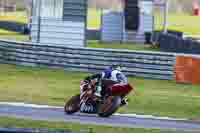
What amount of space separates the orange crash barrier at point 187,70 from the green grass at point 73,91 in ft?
1.16

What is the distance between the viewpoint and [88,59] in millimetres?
26906

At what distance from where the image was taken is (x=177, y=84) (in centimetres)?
2539

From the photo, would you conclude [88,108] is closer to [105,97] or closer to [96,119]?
[105,97]

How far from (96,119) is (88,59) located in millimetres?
10469

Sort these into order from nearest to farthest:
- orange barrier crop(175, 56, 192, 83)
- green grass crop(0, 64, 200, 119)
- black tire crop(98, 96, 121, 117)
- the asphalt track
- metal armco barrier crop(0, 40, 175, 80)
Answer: the asphalt track
black tire crop(98, 96, 121, 117)
green grass crop(0, 64, 200, 119)
orange barrier crop(175, 56, 192, 83)
metal armco barrier crop(0, 40, 175, 80)

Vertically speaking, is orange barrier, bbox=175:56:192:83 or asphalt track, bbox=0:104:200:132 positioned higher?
orange barrier, bbox=175:56:192:83

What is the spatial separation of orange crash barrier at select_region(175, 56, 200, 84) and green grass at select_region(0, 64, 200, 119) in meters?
0.35

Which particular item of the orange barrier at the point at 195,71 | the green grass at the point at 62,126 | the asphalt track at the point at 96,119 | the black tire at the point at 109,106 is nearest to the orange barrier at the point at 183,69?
the orange barrier at the point at 195,71

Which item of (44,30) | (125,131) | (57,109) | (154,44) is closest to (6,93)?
(57,109)

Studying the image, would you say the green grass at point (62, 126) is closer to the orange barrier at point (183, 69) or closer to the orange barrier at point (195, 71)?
the orange barrier at point (195, 71)

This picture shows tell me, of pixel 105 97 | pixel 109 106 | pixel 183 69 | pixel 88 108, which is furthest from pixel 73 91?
pixel 109 106

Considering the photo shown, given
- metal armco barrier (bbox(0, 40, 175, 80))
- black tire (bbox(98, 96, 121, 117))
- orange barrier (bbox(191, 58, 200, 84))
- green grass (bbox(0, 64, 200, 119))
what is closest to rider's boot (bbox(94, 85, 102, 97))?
black tire (bbox(98, 96, 121, 117))

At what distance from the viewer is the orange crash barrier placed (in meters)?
25.2

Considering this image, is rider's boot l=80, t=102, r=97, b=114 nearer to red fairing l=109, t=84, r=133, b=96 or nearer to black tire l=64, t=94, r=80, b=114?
black tire l=64, t=94, r=80, b=114
